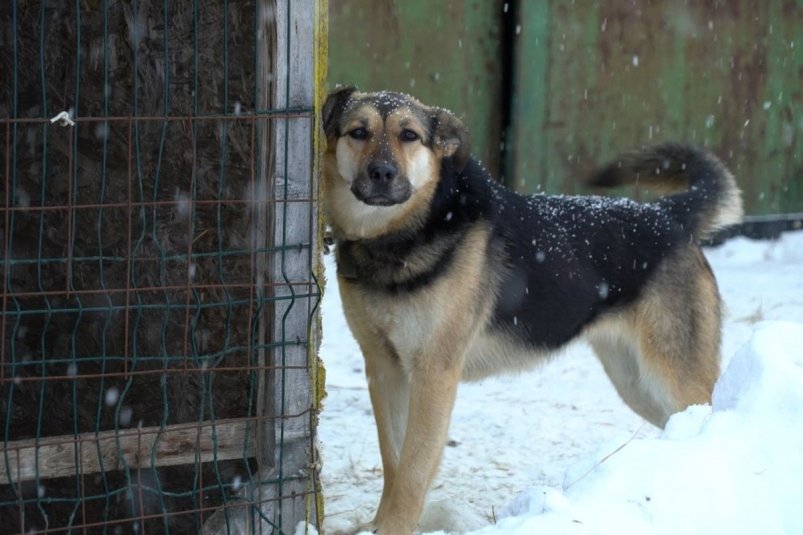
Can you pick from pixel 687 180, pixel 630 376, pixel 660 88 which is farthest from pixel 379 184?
pixel 660 88

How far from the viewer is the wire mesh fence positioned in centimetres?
357

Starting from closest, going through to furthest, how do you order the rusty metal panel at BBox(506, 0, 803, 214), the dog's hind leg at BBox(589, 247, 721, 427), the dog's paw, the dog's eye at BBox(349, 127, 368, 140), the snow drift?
the snow drift < the dog's eye at BBox(349, 127, 368, 140) < the dog's paw < the dog's hind leg at BBox(589, 247, 721, 427) < the rusty metal panel at BBox(506, 0, 803, 214)

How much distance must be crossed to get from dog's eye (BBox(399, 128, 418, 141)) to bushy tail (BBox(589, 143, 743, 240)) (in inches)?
43.3

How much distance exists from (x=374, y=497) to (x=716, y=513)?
2.01 m

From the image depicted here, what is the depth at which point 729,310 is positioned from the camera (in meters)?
7.35

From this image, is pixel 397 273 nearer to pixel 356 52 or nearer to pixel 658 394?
pixel 658 394

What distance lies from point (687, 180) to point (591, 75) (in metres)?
3.44

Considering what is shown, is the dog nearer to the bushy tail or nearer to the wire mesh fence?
the bushy tail

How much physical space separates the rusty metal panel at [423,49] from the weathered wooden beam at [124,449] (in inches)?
174

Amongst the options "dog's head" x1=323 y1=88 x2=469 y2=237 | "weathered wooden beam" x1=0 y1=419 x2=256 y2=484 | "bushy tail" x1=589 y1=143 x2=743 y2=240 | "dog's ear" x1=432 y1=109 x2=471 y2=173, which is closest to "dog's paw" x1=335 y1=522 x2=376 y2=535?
"weathered wooden beam" x1=0 y1=419 x2=256 y2=484

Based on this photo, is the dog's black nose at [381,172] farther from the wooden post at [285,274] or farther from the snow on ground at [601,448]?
the snow on ground at [601,448]

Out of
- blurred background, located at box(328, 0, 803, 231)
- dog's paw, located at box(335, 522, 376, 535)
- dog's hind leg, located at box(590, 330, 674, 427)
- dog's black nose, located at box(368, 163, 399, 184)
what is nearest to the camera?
dog's black nose, located at box(368, 163, 399, 184)

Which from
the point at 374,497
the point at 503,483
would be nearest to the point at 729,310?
the point at 503,483

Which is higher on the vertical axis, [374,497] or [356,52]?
[356,52]
